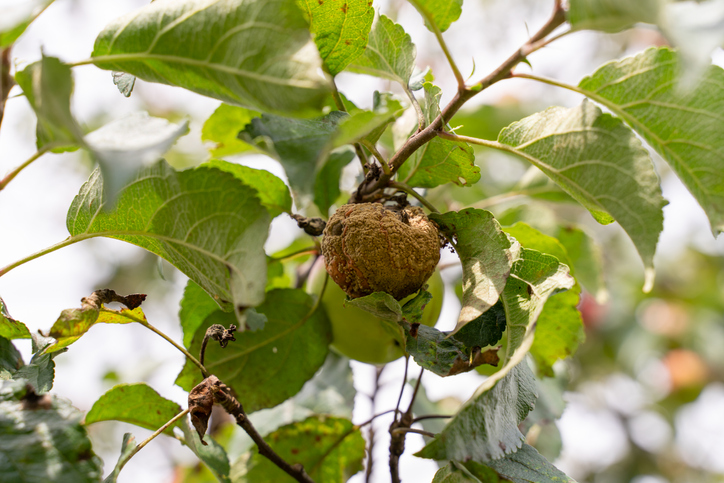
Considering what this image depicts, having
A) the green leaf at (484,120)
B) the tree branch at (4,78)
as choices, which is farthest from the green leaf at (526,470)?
the green leaf at (484,120)

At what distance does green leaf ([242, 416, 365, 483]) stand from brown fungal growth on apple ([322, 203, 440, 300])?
0.52 m

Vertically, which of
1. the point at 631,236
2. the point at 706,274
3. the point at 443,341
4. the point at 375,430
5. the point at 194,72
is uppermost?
the point at 194,72

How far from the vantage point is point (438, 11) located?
71 centimetres

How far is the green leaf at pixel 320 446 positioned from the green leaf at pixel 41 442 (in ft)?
1.76

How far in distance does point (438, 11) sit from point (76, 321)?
641 mm

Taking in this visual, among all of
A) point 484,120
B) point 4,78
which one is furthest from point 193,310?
point 484,120

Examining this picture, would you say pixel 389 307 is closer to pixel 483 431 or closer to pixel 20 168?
pixel 483 431

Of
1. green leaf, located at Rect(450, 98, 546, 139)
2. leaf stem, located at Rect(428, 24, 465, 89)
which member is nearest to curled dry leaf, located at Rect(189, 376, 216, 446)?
leaf stem, located at Rect(428, 24, 465, 89)

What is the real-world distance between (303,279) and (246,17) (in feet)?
2.71

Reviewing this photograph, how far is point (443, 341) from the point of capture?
0.76 metres

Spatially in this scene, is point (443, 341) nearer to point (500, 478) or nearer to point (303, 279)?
point (500, 478)

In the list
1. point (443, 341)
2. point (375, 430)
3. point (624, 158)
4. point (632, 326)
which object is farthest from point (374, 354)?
point (632, 326)

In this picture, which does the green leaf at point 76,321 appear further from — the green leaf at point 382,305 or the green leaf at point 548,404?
the green leaf at point 548,404

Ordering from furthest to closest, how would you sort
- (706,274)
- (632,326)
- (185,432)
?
1. (706,274)
2. (632,326)
3. (185,432)
